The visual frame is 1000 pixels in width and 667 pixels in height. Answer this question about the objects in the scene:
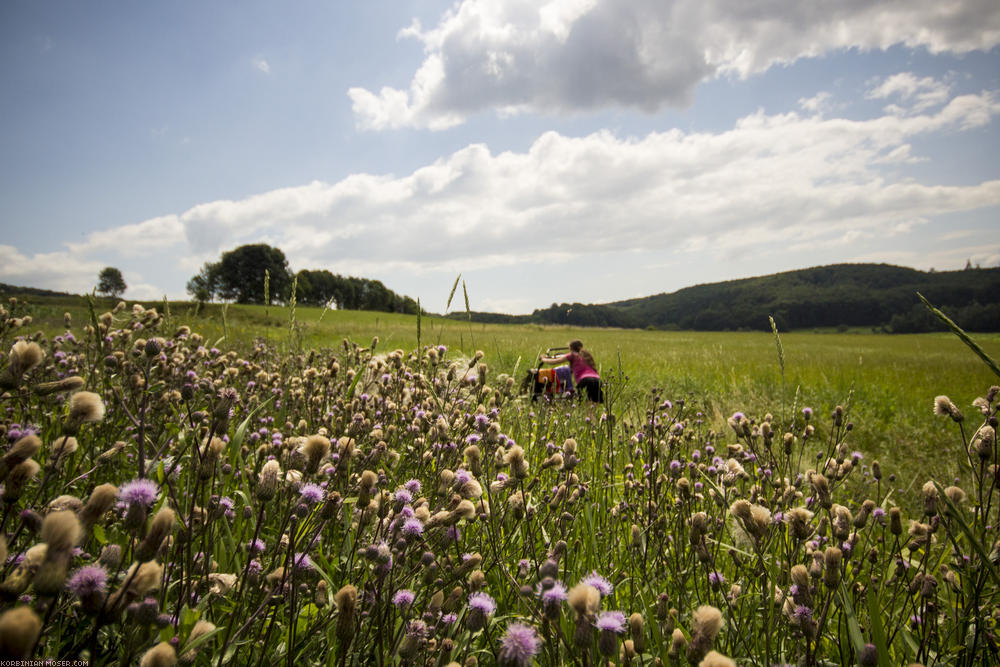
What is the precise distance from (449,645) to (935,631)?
2.09 m

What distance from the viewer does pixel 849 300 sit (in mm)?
95500

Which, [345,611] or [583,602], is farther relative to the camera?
[345,611]

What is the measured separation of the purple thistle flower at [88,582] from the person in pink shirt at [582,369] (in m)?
6.87

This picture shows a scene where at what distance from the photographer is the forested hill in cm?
7550

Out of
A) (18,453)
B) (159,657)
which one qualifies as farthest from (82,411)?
(159,657)

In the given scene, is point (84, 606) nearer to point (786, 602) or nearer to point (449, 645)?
point (449, 645)

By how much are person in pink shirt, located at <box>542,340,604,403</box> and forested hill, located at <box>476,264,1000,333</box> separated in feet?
201

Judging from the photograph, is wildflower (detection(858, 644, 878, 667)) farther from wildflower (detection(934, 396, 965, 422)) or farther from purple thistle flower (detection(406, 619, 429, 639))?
wildflower (detection(934, 396, 965, 422))

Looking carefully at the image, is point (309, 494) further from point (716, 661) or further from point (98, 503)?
point (716, 661)

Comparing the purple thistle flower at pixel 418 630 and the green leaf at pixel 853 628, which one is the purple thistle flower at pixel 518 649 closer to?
the purple thistle flower at pixel 418 630

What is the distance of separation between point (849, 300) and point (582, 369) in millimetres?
113282

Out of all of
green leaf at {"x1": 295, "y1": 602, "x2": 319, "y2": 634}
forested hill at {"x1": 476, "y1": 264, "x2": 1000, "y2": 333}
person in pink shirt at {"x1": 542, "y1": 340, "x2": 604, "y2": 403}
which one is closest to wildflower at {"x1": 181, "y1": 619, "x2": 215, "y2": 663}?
green leaf at {"x1": 295, "y1": 602, "x2": 319, "y2": 634}

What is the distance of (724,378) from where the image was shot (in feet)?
32.9

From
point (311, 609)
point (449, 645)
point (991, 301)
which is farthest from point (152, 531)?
point (991, 301)
